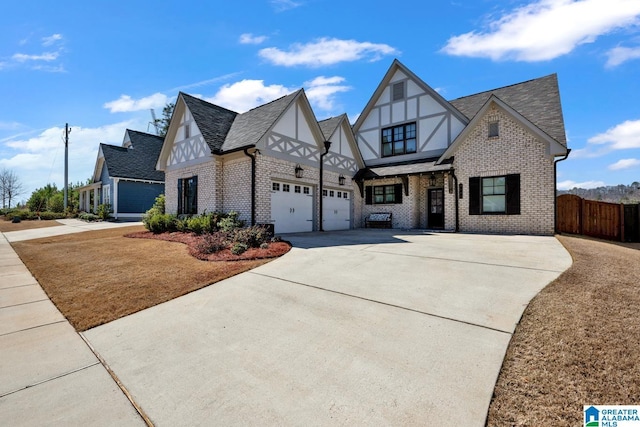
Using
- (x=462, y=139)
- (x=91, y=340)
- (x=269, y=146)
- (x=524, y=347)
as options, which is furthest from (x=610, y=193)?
(x=91, y=340)

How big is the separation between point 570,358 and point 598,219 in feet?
39.9

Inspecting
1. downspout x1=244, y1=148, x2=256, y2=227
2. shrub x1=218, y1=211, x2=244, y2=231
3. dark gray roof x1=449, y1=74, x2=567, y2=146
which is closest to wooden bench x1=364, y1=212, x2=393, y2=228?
dark gray roof x1=449, y1=74, x2=567, y2=146

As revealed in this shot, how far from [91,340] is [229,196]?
8.99m

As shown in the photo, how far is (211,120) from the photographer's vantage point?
44.2ft

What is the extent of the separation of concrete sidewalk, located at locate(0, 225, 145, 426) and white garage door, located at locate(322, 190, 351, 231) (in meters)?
11.1

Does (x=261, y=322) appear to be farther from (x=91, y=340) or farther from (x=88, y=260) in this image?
(x=88, y=260)

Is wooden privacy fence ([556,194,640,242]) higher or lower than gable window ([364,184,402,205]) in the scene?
lower

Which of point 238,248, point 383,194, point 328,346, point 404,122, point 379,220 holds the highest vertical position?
point 404,122

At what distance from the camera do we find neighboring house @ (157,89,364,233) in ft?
37.3

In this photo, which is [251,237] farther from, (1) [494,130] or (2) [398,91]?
(2) [398,91]

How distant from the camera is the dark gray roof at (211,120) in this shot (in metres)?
12.4

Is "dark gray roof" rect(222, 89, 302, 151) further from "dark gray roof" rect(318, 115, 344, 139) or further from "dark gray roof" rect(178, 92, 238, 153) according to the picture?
"dark gray roof" rect(318, 115, 344, 139)

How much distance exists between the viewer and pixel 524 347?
2.75m

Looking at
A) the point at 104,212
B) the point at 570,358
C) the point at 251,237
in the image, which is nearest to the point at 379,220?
the point at 251,237
